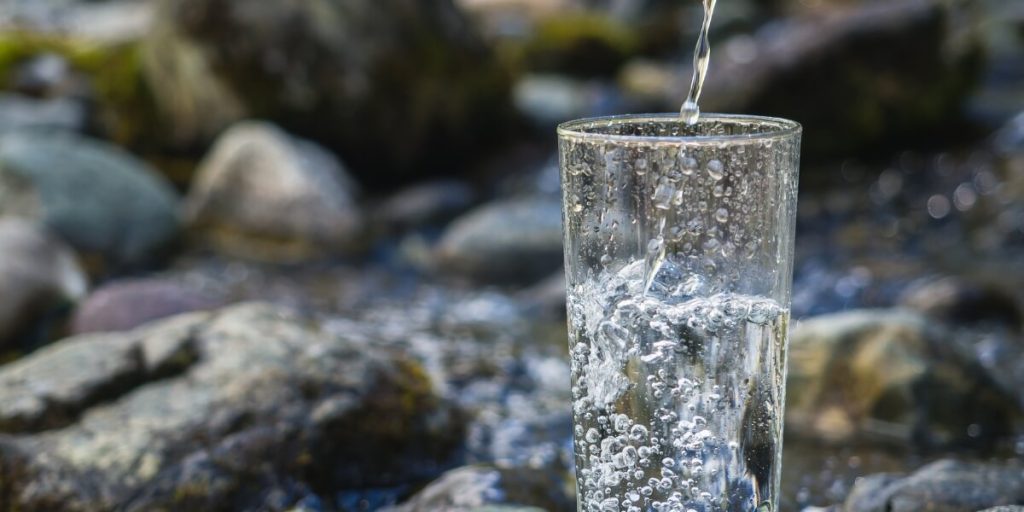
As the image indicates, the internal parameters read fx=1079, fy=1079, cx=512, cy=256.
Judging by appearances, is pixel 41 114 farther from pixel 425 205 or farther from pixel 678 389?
pixel 678 389

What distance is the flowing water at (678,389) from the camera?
7.09 feet

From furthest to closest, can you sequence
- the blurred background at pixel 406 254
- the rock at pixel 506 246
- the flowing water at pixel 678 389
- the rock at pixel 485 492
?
the rock at pixel 506 246
the blurred background at pixel 406 254
the rock at pixel 485 492
the flowing water at pixel 678 389

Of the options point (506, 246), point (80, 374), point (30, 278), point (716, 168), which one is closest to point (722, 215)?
point (716, 168)

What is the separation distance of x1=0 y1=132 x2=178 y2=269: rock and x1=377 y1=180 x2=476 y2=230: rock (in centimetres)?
171

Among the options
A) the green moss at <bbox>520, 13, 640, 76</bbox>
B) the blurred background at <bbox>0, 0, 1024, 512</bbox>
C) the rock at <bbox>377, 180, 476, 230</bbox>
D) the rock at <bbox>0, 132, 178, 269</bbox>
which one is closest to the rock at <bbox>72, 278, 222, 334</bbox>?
the blurred background at <bbox>0, 0, 1024, 512</bbox>

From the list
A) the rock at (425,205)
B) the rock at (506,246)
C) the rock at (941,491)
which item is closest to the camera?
the rock at (941,491)

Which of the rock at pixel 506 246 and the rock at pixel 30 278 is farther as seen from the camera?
the rock at pixel 506 246

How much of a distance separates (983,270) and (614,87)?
7079 mm

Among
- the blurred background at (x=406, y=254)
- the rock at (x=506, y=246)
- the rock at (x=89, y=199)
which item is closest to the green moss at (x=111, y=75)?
the blurred background at (x=406, y=254)

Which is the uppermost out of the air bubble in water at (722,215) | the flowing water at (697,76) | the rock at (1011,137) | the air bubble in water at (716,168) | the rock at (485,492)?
the flowing water at (697,76)

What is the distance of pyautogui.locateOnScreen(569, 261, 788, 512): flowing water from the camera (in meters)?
2.16

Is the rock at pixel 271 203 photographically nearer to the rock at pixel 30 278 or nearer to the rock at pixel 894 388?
the rock at pixel 30 278

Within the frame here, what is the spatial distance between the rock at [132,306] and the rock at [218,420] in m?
1.53

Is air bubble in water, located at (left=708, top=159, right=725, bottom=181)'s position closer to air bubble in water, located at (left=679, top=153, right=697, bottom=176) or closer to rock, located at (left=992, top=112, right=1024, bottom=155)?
air bubble in water, located at (left=679, top=153, right=697, bottom=176)
